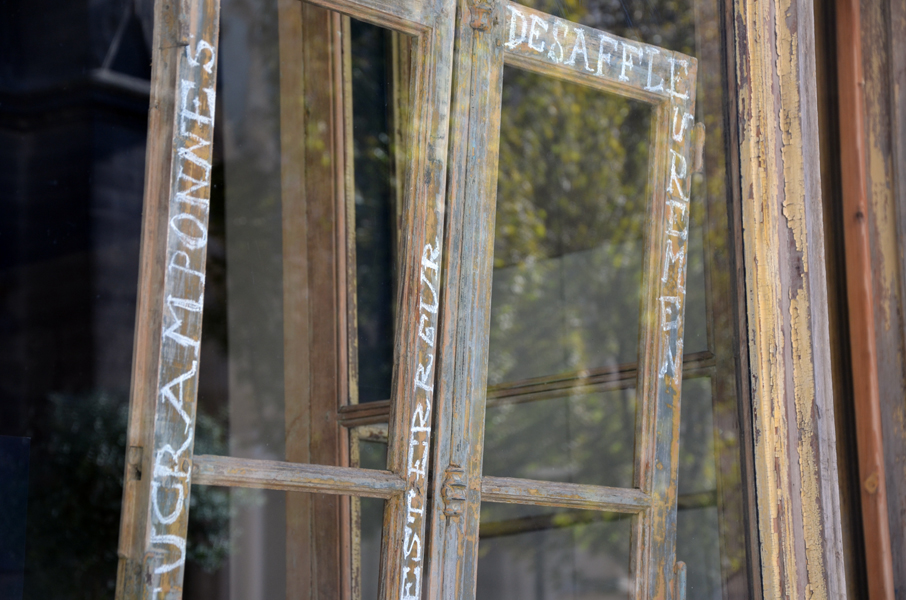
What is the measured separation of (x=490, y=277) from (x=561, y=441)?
250cm

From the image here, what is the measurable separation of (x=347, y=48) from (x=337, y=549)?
135cm

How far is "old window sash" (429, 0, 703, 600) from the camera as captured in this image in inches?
→ 58.1

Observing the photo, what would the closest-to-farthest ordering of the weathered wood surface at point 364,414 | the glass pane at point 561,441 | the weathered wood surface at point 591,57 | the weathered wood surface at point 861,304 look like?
the weathered wood surface at point 591,57
the weathered wood surface at point 861,304
the weathered wood surface at point 364,414
the glass pane at point 561,441

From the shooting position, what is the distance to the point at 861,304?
2.08 metres

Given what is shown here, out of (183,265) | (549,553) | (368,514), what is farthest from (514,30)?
(549,553)

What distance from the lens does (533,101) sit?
166 inches

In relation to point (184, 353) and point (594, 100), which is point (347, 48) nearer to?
point (184, 353)

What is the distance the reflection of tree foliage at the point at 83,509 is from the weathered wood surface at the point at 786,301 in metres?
1.81

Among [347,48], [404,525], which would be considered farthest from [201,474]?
[347,48]

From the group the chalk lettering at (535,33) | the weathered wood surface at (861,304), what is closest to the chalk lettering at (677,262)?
the chalk lettering at (535,33)

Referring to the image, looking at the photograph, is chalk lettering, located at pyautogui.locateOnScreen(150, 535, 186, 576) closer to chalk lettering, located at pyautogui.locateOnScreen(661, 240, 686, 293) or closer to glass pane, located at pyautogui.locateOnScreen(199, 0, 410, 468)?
chalk lettering, located at pyautogui.locateOnScreen(661, 240, 686, 293)

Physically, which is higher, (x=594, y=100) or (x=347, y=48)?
(x=594, y=100)

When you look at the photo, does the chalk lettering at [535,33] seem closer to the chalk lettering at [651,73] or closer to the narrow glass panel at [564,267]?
the chalk lettering at [651,73]

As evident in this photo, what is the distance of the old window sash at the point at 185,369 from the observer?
1.16m
